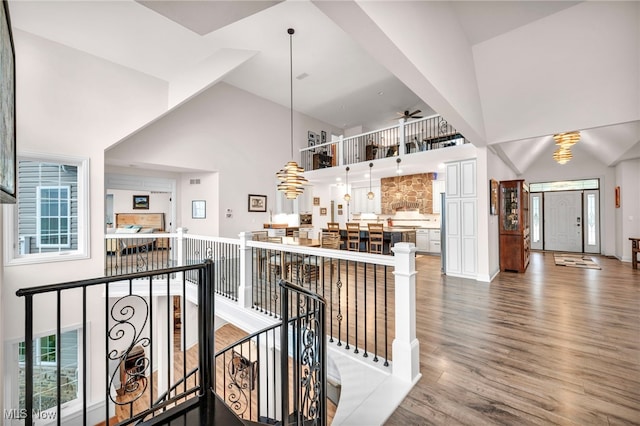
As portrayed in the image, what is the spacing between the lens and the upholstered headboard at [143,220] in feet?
30.3

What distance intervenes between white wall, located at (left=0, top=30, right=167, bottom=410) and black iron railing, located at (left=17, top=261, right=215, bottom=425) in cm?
13

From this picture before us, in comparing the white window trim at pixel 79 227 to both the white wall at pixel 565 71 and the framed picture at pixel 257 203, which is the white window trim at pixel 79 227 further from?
the white wall at pixel 565 71

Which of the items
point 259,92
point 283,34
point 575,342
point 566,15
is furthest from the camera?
point 259,92

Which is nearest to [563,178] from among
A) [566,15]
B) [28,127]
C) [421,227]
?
[421,227]

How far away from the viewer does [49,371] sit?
4.31 metres

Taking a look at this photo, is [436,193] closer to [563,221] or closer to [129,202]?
[563,221]

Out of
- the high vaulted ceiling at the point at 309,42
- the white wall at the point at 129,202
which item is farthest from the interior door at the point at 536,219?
the white wall at the point at 129,202

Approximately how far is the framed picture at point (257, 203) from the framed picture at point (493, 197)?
19.0 ft

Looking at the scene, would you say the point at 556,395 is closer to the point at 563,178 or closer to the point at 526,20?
the point at 526,20

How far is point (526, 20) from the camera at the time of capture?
3619mm

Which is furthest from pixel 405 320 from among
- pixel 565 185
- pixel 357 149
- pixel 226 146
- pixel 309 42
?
pixel 565 185

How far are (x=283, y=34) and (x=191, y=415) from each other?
19.5ft

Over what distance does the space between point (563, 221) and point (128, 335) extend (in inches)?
482

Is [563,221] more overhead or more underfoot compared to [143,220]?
more underfoot
